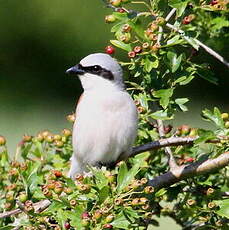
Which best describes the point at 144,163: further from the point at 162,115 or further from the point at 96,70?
the point at 96,70

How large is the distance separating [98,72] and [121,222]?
3.48 ft

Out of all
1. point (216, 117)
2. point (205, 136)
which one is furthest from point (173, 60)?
point (205, 136)

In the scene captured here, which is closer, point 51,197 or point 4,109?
point 51,197

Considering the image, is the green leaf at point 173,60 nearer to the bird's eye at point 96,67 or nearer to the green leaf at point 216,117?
the green leaf at point 216,117

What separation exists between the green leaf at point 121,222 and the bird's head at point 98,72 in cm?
94

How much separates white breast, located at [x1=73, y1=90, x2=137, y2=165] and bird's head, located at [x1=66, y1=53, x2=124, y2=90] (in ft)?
0.13

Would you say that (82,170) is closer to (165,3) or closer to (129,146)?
(129,146)

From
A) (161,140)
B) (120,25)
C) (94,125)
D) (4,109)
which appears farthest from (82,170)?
(4,109)

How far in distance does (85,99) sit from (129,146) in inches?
12.3

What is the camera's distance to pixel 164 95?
10.1 ft

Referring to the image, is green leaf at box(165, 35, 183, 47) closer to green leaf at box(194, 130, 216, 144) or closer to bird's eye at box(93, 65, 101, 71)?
green leaf at box(194, 130, 216, 144)

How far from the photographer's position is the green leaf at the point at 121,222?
263 cm

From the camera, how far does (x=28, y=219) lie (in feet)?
9.17

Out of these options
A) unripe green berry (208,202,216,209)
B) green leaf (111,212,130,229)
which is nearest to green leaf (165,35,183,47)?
unripe green berry (208,202,216,209)
